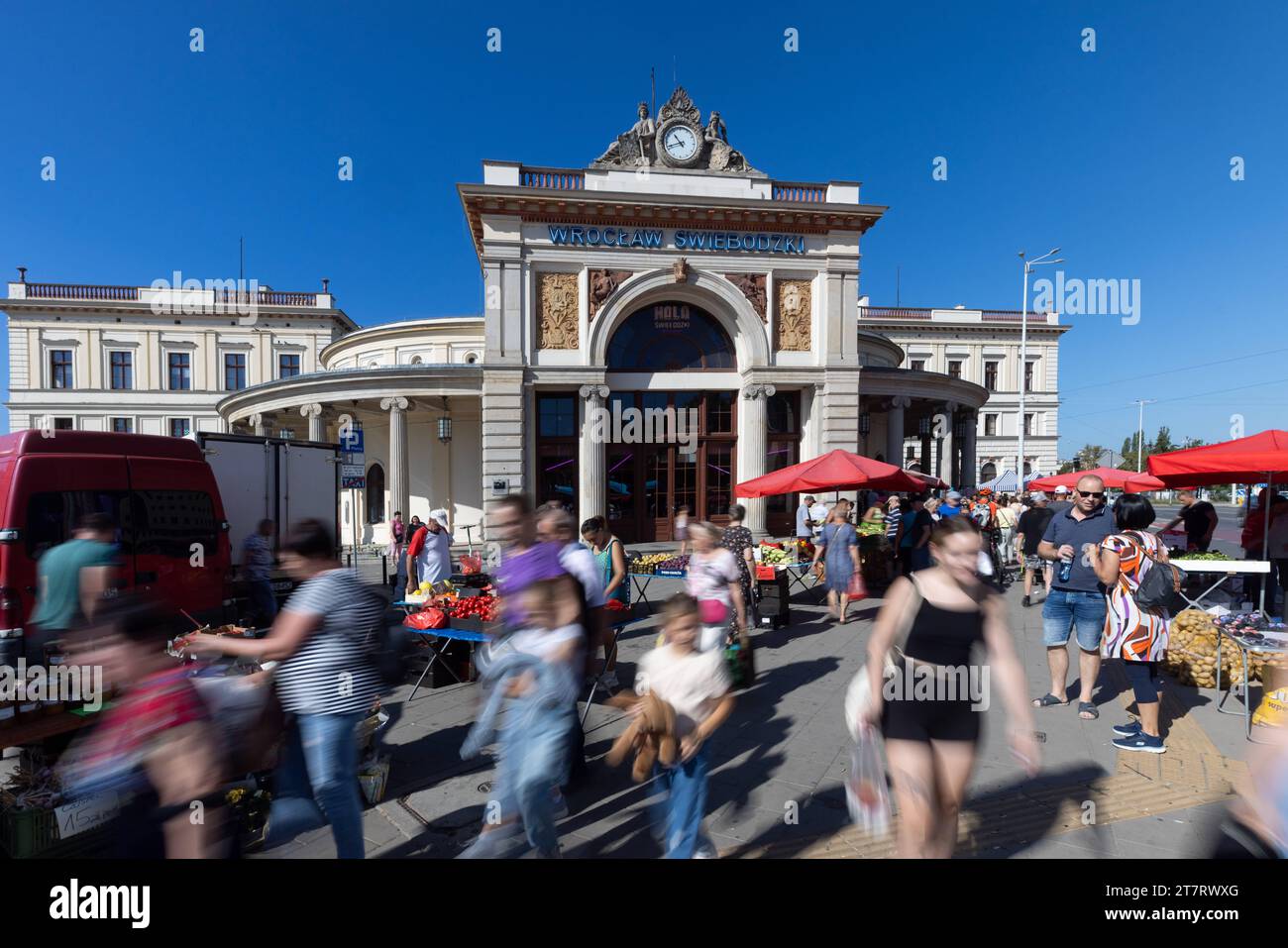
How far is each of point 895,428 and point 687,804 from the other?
71.6 feet

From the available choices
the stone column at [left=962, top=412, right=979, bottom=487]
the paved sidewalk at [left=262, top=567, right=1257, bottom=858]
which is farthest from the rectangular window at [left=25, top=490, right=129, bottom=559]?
the stone column at [left=962, top=412, right=979, bottom=487]

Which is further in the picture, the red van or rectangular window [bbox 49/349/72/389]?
rectangular window [bbox 49/349/72/389]

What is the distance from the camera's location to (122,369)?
32344mm

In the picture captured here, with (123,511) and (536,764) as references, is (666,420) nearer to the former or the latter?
(123,511)

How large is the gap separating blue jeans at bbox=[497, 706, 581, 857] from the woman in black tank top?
61.1 inches

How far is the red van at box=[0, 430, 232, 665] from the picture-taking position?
515 centimetres

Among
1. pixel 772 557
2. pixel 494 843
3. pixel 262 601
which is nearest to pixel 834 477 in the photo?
pixel 772 557

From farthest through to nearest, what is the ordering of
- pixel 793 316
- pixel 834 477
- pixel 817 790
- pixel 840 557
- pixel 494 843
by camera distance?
pixel 793 316 → pixel 834 477 → pixel 840 557 → pixel 817 790 → pixel 494 843

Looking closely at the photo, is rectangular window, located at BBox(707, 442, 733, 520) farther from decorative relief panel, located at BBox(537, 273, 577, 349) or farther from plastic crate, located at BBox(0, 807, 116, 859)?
plastic crate, located at BBox(0, 807, 116, 859)

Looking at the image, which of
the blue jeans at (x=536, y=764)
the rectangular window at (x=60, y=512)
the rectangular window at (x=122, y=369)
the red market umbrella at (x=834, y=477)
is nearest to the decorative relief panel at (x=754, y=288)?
the red market umbrella at (x=834, y=477)

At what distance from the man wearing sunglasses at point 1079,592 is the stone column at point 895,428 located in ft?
56.9

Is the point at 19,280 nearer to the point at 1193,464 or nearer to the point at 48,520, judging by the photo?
the point at 48,520
